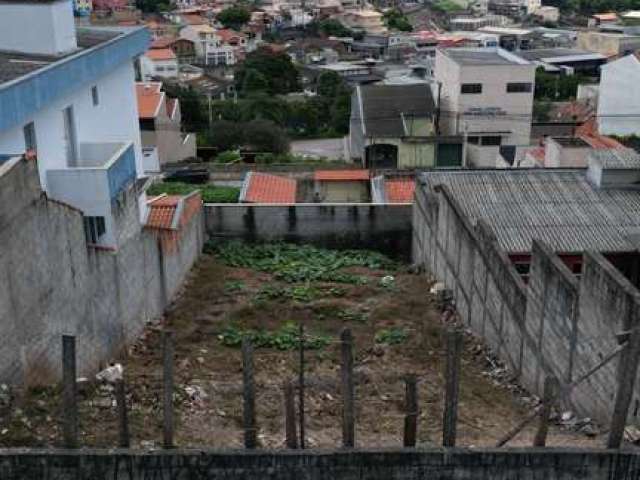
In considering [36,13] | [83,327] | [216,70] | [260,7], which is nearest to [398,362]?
[83,327]

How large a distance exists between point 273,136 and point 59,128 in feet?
94.2

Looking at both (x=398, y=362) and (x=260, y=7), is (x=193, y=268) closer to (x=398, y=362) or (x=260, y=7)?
(x=398, y=362)

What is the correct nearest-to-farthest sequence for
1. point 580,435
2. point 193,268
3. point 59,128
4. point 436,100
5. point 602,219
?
point 580,435 → point 59,128 → point 602,219 → point 193,268 → point 436,100

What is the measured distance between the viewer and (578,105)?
55.3m

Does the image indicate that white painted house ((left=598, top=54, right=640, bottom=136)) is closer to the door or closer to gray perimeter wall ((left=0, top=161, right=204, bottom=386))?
the door

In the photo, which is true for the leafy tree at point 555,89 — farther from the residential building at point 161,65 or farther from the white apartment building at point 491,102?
the residential building at point 161,65

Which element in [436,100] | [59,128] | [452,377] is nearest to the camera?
[452,377]

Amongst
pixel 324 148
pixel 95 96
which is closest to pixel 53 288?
pixel 95 96

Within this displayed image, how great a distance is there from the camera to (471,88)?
38469mm

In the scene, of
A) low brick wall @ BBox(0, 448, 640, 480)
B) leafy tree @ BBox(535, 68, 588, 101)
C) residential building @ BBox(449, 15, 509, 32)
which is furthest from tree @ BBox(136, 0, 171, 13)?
low brick wall @ BBox(0, 448, 640, 480)

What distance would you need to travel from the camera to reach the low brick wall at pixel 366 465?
755cm

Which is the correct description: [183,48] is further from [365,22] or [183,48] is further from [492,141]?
[492,141]

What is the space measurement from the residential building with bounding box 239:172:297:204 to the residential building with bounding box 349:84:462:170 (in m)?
10.9

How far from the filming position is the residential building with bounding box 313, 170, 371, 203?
2591 centimetres
